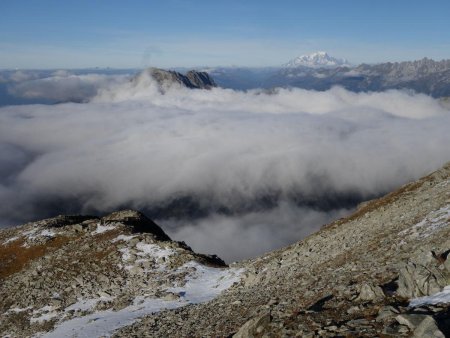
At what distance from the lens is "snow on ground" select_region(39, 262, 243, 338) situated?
39.3 meters

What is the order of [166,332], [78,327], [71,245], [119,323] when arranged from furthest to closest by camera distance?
[71,245] → [78,327] → [119,323] → [166,332]

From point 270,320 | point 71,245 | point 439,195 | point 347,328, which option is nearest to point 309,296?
point 270,320

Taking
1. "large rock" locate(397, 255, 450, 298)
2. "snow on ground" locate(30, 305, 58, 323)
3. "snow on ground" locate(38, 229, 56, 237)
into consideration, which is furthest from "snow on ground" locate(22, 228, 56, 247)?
"large rock" locate(397, 255, 450, 298)

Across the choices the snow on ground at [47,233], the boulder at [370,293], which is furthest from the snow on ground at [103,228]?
the boulder at [370,293]

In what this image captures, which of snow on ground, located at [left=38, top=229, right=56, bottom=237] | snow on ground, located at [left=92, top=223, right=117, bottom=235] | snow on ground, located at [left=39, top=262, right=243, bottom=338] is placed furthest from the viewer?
snow on ground, located at [left=38, top=229, right=56, bottom=237]

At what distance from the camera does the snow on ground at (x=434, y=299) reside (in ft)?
66.2

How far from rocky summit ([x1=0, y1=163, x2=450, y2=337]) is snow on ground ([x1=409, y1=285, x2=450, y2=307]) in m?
0.06

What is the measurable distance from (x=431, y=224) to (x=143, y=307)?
2893 centimetres

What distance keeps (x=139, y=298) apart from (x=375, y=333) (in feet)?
110

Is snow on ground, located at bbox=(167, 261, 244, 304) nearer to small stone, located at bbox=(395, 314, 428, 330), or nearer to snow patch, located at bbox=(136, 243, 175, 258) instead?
snow patch, located at bbox=(136, 243, 175, 258)

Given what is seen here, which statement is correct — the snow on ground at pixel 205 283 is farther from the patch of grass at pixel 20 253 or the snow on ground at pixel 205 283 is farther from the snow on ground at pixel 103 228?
the patch of grass at pixel 20 253

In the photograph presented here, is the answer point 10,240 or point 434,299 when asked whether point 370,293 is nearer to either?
point 434,299

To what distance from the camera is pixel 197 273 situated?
5262 centimetres

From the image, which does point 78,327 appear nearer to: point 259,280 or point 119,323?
point 119,323
